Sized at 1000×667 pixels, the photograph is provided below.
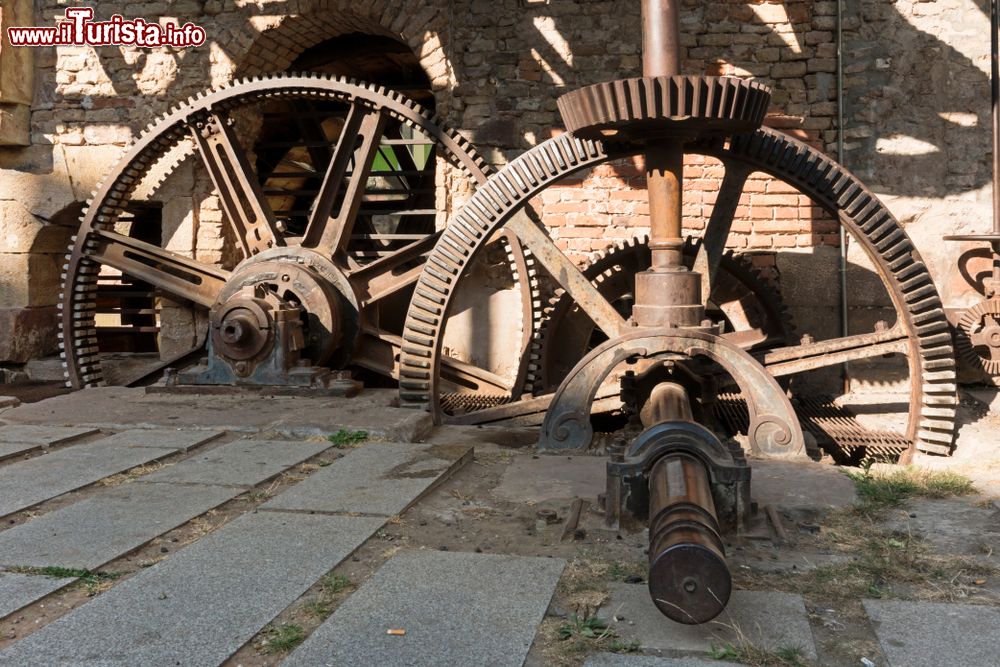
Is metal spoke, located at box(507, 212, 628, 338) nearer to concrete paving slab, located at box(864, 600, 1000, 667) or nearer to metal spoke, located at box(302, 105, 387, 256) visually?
metal spoke, located at box(302, 105, 387, 256)

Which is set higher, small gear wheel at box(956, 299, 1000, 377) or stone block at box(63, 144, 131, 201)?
stone block at box(63, 144, 131, 201)

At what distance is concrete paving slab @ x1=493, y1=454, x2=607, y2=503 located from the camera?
3.48 metres

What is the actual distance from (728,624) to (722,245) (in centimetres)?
273

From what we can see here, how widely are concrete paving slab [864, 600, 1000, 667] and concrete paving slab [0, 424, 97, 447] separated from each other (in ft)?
11.9

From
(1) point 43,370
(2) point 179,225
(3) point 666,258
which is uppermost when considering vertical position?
(2) point 179,225

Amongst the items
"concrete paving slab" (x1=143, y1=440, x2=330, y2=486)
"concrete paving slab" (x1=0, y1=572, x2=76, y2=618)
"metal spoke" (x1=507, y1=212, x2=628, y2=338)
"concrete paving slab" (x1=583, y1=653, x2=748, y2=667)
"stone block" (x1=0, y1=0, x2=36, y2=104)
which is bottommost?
"concrete paving slab" (x1=583, y1=653, x2=748, y2=667)

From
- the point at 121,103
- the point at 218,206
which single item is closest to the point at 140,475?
the point at 218,206

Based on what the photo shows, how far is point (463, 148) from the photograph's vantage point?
6.07m

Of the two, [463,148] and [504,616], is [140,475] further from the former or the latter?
[463,148]

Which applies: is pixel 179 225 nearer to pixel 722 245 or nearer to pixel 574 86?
pixel 574 86

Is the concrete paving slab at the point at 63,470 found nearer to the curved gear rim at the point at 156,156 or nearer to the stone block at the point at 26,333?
the curved gear rim at the point at 156,156

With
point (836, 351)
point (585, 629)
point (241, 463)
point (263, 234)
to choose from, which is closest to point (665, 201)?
point (836, 351)

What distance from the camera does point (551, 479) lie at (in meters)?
3.71

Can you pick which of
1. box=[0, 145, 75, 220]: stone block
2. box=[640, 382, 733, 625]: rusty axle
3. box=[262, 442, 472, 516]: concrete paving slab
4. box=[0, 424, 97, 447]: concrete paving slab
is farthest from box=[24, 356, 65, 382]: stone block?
box=[640, 382, 733, 625]: rusty axle
